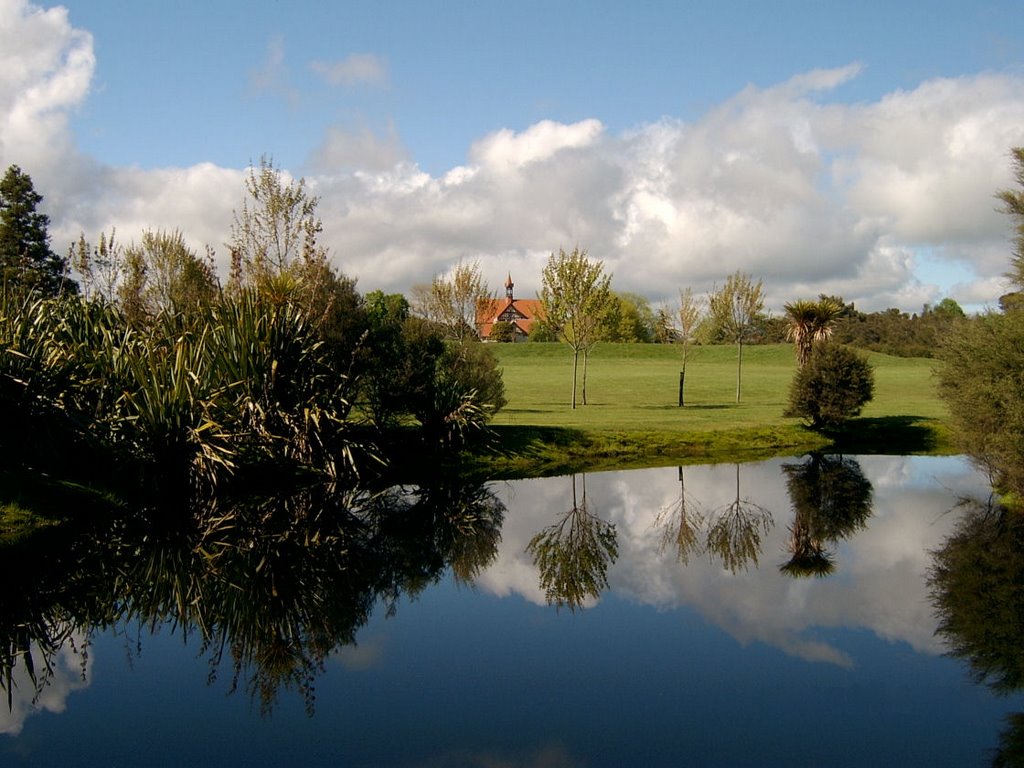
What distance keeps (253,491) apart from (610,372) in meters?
37.2

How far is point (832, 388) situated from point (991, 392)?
38.6ft

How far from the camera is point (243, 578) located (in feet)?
36.8

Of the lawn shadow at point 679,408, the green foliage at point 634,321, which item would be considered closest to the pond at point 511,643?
the lawn shadow at point 679,408

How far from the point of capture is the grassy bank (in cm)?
→ 2392

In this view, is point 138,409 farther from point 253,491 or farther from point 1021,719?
point 1021,719

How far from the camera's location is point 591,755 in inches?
253

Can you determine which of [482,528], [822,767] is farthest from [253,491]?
[822,767]

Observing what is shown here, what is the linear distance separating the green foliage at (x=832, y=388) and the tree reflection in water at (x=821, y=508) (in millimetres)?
3596

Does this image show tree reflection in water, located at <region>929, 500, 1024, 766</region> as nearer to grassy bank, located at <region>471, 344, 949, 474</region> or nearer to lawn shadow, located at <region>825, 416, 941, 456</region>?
grassy bank, located at <region>471, 344, 949, 474</region>

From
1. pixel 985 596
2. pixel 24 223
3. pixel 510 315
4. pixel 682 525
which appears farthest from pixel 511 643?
pixel 510 315

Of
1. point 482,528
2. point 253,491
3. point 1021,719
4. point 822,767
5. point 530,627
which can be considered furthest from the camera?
point 253,491

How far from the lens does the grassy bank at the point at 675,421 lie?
78.5 feet

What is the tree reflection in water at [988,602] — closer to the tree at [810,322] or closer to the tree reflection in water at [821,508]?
the tree reflection in water at [821,508]

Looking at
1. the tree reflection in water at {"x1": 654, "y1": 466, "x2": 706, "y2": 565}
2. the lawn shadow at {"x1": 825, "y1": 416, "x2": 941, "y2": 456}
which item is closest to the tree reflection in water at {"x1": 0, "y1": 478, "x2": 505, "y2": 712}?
the tree reflection in water at {"x1": 654, "y1": 466, "x2": 706, "y2": 565}
